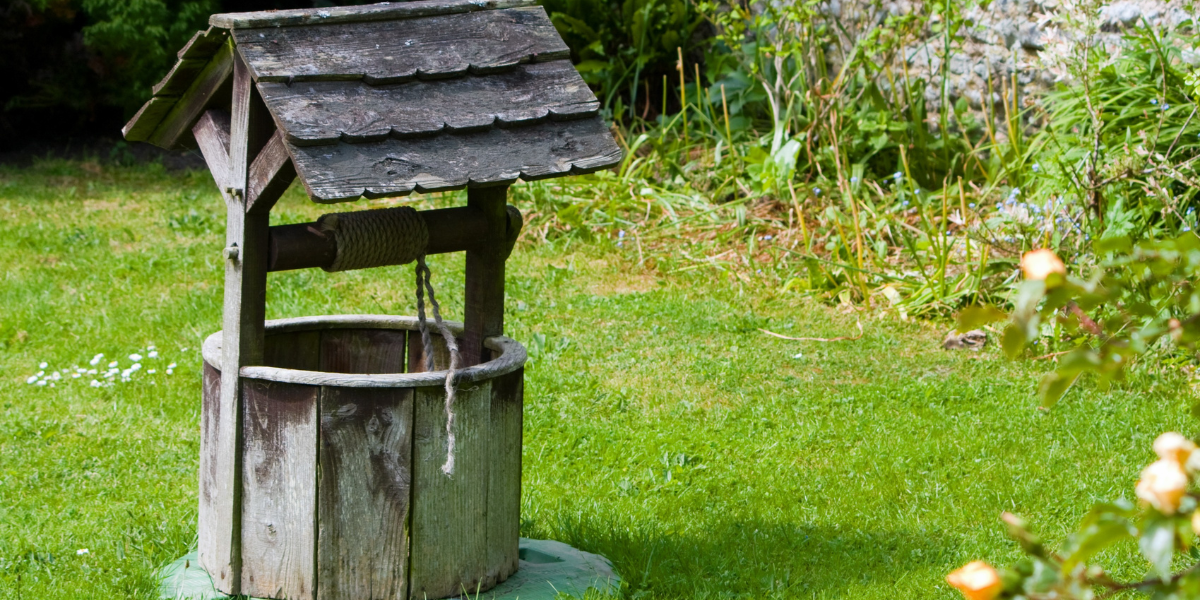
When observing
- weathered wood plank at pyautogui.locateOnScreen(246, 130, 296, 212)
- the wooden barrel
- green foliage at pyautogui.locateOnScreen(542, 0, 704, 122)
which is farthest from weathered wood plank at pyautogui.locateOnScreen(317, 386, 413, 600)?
green foliage at pyautogui.locateOnScreen(542, 0, 704, 122)

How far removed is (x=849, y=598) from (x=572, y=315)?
2.70m

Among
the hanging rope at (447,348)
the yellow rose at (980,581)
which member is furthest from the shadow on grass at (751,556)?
the yellow rose at (980,581)

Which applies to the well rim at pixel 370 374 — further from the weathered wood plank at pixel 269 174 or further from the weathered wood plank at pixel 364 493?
the weathered wood plank at pixel 269 174

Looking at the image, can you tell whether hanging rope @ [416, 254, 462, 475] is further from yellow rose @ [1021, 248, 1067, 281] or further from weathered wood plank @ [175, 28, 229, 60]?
yellow rose @ [1021, 248, 1067, 281]

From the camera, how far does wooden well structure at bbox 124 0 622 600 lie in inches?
98.3

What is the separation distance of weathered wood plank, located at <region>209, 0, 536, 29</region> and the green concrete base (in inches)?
52.8

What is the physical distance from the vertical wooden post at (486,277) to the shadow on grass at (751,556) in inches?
24.1

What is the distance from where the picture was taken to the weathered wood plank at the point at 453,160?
7.71 feet

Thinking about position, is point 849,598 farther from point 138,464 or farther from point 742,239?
point 742,239

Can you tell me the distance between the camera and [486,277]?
9.91 ft

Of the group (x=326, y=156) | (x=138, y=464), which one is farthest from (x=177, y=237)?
(x=326, y=156)

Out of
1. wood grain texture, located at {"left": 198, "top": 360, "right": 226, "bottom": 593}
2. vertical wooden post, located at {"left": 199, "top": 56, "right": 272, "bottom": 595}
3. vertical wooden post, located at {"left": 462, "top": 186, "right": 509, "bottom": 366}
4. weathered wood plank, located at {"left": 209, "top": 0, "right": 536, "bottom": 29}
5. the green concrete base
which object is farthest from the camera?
vertical wooden post, located at {"left": 462, "top": 186, "right": 509, "bottom": 366}

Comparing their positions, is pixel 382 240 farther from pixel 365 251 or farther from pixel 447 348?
pixel 447 348

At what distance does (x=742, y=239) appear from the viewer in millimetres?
6324
